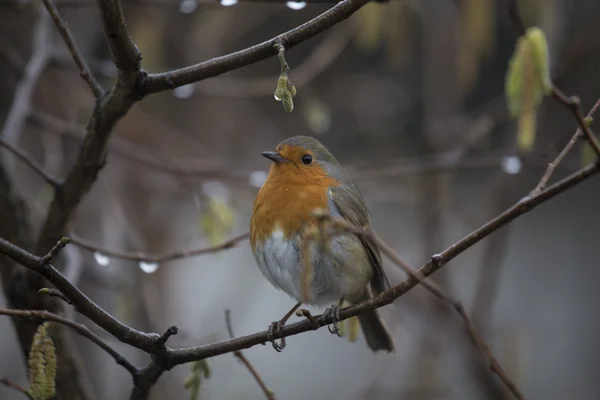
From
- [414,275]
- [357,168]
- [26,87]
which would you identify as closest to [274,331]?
[414,275]

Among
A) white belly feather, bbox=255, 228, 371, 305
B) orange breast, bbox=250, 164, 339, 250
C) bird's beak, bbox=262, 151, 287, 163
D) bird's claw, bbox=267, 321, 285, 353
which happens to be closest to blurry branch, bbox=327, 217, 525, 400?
bird's claw, bbox=267, 321, 285, 353

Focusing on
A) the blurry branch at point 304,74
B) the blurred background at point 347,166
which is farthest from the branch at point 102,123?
the blurry branch at point 304,74

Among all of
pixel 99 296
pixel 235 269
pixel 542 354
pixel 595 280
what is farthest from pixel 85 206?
pixel 595 280

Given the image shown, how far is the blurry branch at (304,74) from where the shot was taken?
378cm

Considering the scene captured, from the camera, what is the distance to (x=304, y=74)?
3.89m

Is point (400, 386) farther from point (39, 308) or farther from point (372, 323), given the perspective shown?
point (39, 308)

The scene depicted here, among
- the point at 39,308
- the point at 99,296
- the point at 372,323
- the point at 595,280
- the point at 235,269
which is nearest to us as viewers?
the point at 39,308

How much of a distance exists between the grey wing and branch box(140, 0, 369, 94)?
1129 millimetres

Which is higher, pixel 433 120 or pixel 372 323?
pixel 433 120

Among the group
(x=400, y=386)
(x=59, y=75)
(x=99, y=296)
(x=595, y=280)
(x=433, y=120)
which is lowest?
(x=400, y=386)

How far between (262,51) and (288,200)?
3.45 feet

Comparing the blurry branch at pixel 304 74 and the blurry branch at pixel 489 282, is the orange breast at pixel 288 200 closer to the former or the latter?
the blurry branch at pixel 304 74

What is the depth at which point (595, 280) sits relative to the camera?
21.6 ft

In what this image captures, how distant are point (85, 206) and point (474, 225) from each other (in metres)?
2.44
